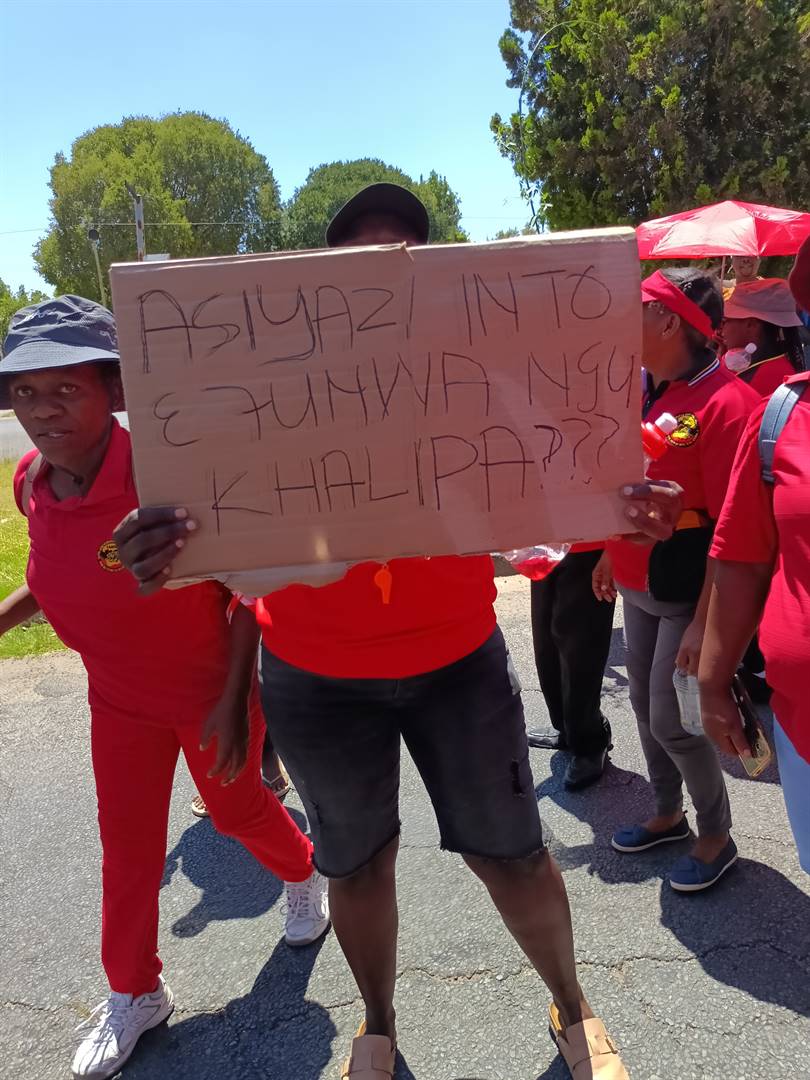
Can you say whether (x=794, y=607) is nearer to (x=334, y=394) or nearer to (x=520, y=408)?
(x=520, y=408)

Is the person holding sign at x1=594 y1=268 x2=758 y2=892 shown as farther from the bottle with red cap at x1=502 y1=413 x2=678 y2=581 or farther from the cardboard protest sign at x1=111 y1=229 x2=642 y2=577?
the cardboard protest sign at x1=111 y1=229 x2=642 y2=577

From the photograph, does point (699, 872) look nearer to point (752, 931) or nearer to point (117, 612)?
point (752, 931)

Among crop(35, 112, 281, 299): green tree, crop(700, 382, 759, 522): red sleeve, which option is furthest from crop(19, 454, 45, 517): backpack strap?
crop(35, 112, 281, 299): green tree

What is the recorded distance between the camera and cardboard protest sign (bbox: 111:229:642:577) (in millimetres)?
1313

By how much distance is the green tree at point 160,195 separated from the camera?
40.7 m

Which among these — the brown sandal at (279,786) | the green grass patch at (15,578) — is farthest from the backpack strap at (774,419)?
the green grass patch at (15,578)

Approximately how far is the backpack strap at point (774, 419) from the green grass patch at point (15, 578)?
2.63 m

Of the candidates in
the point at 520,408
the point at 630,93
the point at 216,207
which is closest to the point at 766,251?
the point at 520,408

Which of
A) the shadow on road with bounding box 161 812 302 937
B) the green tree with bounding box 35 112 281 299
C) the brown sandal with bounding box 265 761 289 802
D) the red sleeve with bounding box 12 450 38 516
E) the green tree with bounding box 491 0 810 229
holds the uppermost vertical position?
the green tree with bounding box 35 112 281 299

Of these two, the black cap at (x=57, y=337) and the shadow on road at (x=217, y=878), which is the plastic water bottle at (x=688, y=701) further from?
the black cap at (x=57, y=337)

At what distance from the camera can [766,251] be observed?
5.21 metres

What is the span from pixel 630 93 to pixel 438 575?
11.9 metres

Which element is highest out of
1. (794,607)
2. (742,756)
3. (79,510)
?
(79,510)

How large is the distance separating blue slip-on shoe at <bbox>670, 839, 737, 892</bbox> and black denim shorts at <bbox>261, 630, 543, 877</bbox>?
1.00m
